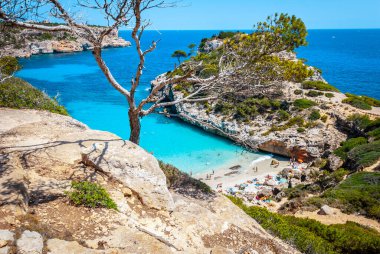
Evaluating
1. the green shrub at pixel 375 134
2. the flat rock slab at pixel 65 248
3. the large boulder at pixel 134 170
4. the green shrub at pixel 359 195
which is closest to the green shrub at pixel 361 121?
the green shrub at pixel 375 134

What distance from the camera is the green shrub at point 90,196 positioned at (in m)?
6.62

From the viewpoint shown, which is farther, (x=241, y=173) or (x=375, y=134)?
(x=375, y=134)

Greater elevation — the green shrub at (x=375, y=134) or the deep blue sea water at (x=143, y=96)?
the green shrub at (x=375, y=134)

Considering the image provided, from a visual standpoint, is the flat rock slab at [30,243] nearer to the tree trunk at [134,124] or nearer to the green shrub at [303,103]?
the tree trunk at [134,124]

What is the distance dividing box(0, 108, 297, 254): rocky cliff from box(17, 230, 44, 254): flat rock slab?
0.01 metres

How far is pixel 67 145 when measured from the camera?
862 centimetres

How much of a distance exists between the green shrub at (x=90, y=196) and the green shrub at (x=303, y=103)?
34.0m

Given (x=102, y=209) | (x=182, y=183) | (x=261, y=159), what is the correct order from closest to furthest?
1. (x=102, y=209)
2. (x=182, y=183)
3. (x=261, y=159)

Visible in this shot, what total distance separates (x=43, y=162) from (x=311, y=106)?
34823 mm

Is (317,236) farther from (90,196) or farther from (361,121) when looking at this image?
(361,121)

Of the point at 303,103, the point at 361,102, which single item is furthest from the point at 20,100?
the point at 361,102

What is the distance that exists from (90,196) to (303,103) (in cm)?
3483

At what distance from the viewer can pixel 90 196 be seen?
6672 millimetres

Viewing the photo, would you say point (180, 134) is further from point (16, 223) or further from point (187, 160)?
point (16, 223)
